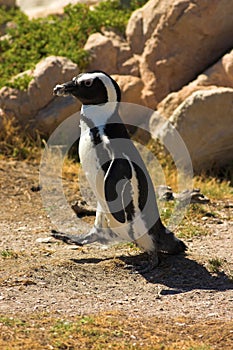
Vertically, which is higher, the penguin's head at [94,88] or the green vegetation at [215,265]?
the penguin's head at [94,88]

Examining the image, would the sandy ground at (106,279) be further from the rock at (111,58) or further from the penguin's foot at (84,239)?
the rock at (111,58)

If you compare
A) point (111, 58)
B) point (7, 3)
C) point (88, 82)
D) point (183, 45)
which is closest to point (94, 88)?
point (88, 82)

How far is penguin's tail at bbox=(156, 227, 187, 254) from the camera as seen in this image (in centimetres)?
671

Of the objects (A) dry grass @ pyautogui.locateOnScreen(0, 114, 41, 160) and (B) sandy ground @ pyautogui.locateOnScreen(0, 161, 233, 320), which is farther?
(A) dry grass @ pyautogui.locateOnScreen(0, 114, 41, 160)

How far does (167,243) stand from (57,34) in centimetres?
570

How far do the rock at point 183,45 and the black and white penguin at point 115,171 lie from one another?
12.2 feet

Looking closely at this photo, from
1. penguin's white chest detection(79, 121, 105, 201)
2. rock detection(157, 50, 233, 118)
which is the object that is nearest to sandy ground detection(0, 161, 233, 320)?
penguin's white chest detection(79, 121, 105, 201)

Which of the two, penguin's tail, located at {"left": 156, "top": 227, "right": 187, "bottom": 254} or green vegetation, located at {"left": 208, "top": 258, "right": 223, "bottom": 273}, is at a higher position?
penguin's tail, located at {"left": 156, "top": 227, "right": 187, "bottom": 254}

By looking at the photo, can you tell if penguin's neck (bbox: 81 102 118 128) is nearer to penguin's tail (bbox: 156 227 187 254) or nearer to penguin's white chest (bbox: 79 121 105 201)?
penguin's white chest (bbox: 79 121 105 201)

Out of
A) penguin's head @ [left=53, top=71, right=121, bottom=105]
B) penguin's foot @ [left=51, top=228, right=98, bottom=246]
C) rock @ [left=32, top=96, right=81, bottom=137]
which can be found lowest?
penguin's foot @ [left=51, top=228, right=98, bottom=246]

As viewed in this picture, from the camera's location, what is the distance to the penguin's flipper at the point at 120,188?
651 centimetres

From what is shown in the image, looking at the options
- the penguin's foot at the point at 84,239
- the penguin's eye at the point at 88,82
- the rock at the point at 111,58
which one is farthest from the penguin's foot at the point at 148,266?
the rock at the point at 111,58

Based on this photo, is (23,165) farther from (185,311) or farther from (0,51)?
(185,311)

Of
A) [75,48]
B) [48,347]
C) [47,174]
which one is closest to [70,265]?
[48,347]
